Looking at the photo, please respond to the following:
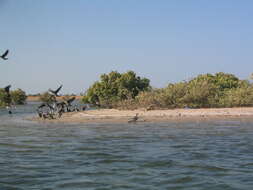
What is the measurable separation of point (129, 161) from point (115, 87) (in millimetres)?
34970

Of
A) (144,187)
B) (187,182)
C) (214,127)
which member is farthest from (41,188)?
(214,127)

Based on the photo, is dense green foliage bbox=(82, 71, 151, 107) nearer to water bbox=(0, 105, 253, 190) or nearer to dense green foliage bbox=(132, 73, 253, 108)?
dense green foliage bbox=(132, 73, 253, 108)

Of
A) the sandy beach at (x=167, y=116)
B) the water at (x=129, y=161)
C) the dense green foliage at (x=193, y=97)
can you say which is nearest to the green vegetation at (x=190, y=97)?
the dense green foliage at (x=193, y=97)

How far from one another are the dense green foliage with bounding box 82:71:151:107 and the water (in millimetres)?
25336

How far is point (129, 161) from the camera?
1361cm

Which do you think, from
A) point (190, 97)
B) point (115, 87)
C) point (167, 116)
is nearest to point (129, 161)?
point (167, 116)

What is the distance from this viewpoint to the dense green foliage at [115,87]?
47594 millimetres

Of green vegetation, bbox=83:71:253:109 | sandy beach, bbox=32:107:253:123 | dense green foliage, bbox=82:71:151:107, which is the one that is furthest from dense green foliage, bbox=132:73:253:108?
dense green foliage, bbox=82:71:151:107

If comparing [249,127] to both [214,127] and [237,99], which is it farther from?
[237,99]

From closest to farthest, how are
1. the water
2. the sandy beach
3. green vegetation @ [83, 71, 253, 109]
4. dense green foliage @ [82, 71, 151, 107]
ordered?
the water → the sandy beach → green vegetation @ [83, 71, 253, 109] → dense green foliage @ [82, 71, 151, 107]

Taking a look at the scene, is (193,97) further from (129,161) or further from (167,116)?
(129,161)

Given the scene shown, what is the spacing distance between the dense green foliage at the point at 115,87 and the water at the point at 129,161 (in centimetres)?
2534

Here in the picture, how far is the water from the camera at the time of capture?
10406 mm

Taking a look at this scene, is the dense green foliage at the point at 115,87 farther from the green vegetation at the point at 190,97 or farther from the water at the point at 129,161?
the water at the point at 129,161
